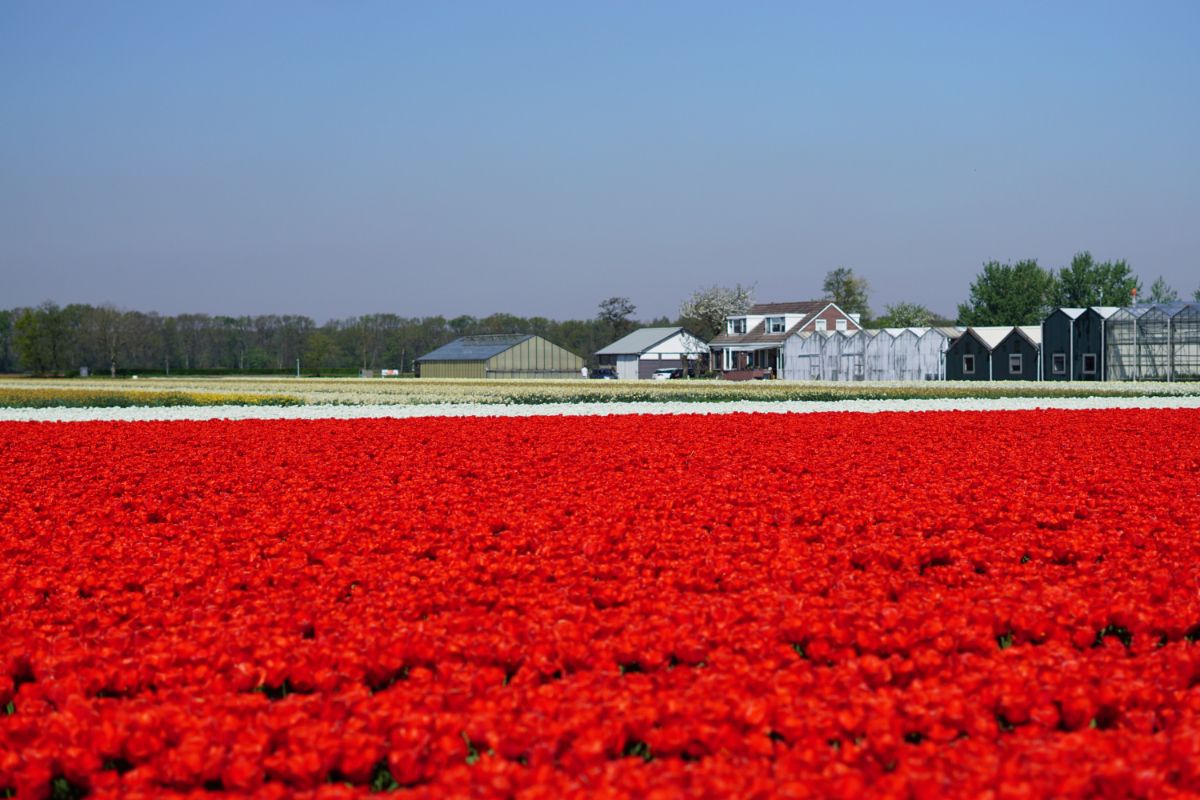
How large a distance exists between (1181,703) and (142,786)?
3547 millimetres

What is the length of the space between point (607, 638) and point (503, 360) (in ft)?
289

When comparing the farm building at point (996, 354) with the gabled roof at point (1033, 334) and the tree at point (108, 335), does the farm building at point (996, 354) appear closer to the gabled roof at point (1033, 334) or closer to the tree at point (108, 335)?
the gabled roof at point (1033, 334)

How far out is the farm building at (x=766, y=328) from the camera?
89.5m

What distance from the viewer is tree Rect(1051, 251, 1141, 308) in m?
110

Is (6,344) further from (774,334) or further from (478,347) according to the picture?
(774,334)

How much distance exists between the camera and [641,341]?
3996 inches

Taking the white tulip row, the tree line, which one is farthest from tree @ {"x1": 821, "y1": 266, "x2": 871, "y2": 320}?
the white tulip row

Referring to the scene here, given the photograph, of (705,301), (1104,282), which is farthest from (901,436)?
(1104,282)

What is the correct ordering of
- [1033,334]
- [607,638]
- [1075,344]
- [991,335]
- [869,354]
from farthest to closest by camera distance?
[869,354]
[991,335]
[1033,334]
[1075,344]
[607,638]

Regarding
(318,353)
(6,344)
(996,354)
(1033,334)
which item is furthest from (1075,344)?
(6,344)

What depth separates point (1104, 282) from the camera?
363ft

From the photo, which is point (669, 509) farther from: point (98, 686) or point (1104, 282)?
point (1104, 282)

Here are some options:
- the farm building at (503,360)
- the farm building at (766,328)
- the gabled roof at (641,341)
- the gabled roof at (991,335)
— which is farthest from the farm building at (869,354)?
the farm building at (503,360)

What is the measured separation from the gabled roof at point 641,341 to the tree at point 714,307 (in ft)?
17.3
